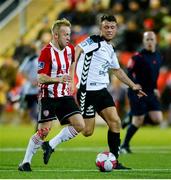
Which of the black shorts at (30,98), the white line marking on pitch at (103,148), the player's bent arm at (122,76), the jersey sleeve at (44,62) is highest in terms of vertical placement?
the jersey sleeve at (44,62)

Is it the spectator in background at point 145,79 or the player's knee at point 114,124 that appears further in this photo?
the spectator in background at point 145,79

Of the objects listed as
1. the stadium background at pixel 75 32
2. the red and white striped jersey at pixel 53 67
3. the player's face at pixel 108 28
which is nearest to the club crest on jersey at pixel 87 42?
the player's face at pixel 108 28

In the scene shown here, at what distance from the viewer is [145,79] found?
16328 mm

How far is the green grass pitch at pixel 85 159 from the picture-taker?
1127cm

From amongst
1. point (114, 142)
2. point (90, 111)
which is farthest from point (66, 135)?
point (90, 111)

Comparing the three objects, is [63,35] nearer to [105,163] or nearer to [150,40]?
[105,163]

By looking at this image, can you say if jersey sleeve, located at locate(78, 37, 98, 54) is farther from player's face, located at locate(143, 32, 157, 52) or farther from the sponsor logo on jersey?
player's face, located at locate(143, 32, 157, 52)

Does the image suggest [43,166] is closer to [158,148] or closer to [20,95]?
[158,148]

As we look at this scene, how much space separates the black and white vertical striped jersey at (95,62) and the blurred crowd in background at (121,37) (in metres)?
13.1

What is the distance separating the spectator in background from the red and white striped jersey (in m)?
4.35

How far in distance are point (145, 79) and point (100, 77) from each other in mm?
3408

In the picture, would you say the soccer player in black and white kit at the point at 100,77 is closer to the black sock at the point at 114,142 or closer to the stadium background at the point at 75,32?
the black sock at the point at 114,142

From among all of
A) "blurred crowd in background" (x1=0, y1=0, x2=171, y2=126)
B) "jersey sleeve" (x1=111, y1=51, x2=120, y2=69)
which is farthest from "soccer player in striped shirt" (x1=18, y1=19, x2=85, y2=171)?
"blurred crowd in background" (x1=0, y1=0, x2=171, y2=126)

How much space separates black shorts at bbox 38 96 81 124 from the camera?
39.1 feet
